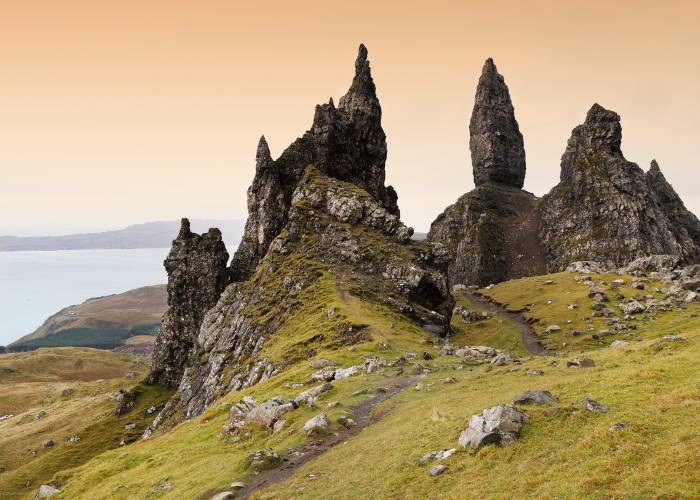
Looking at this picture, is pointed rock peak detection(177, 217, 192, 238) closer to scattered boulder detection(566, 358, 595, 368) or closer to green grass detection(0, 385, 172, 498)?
green grass detection(0, 385, 172, 498)

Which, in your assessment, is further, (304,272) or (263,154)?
(263,154)

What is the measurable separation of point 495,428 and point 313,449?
45.3 ft

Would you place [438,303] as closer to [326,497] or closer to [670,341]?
[670,341]

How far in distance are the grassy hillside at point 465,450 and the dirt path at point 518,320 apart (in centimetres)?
4410

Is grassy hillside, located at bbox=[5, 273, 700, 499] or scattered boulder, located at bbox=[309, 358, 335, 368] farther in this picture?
scattered boulder, located at bbox=[309, 358, 335, 368]

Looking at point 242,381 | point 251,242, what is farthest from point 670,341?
point 251,242

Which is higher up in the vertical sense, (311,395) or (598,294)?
(311,395)

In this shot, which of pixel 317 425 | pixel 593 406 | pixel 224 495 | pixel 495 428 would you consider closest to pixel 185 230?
pixel 317 425

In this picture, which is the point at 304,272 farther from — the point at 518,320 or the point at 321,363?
the point at 518,320

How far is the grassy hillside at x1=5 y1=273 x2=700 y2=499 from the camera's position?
17.6 meters

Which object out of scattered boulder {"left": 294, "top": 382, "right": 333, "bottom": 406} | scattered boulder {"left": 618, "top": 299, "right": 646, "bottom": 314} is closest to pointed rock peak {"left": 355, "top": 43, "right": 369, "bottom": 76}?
scattered boulder {"left": 618, "top": 299, "right": 646, "bottom": 314}

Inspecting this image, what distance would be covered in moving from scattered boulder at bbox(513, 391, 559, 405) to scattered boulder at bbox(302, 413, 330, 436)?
46.0ft

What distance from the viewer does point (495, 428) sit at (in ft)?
72.8

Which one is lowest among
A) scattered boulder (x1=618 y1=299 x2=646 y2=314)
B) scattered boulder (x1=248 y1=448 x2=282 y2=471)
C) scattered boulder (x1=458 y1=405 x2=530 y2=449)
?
scattered boulder (x1=618 y1=299 x2=646 y2=314)
